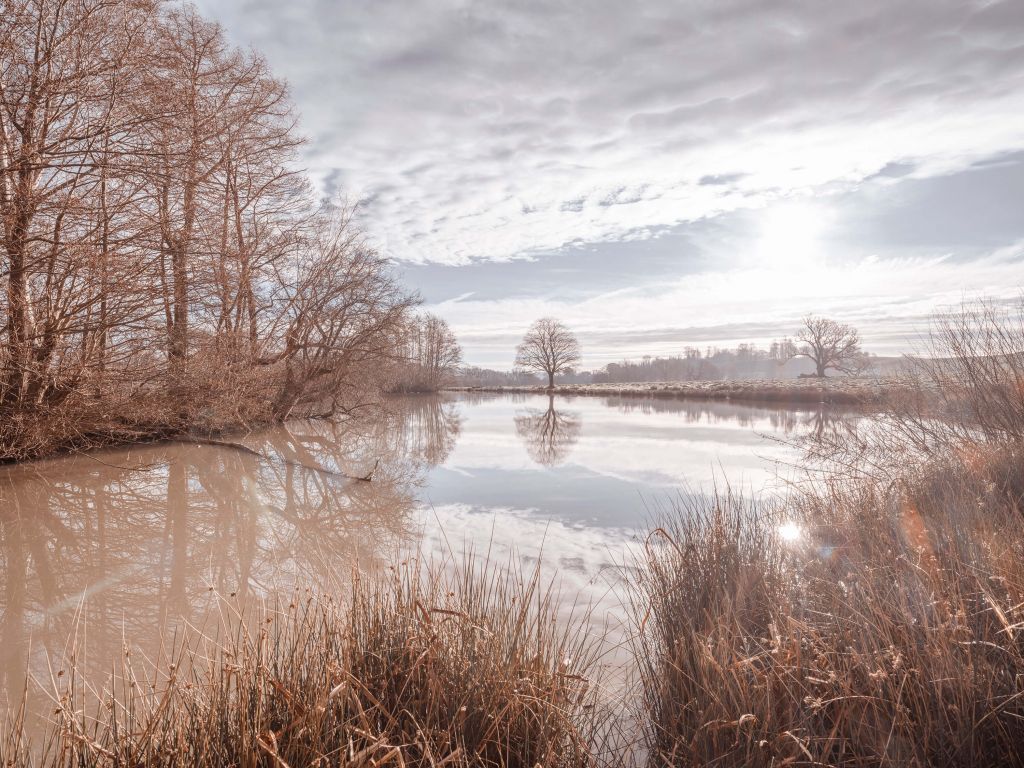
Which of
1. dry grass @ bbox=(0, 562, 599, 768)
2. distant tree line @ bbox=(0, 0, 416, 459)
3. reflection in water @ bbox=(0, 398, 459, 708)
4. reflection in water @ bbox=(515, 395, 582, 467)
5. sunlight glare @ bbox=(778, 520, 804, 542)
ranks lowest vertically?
reflection in water @ bbox=(0, 398, 459, 708)

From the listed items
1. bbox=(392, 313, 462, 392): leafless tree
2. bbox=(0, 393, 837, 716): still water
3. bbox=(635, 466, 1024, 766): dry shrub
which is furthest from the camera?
bbox=(392, 313, 462, 392): leafless tree

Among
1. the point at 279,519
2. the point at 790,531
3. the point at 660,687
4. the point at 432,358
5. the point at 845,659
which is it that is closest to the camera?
the point at 845,659

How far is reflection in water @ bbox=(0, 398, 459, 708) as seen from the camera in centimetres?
382

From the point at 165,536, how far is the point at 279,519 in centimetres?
116

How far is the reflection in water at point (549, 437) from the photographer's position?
1148 centimetres

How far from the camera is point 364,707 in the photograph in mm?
2125

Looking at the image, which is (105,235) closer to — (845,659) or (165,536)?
(165,536)

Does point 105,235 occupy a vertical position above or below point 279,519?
above

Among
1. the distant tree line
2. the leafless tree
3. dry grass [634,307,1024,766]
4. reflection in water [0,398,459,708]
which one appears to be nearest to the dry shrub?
dry grass [634,307,1024,766]

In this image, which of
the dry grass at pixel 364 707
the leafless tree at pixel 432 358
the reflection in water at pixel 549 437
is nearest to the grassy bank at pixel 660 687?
the dry grass at pixel 364 707

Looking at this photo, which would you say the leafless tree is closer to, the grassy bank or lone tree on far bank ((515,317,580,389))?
lone tree on far bank ((515,317,580,389))

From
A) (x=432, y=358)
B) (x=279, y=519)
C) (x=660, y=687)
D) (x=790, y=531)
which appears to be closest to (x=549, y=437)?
(x=279, y=519)

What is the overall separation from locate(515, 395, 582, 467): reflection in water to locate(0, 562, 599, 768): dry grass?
321 inches

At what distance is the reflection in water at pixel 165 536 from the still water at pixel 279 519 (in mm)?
22
